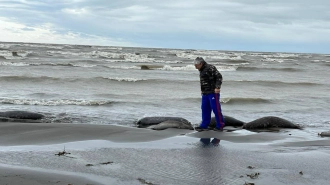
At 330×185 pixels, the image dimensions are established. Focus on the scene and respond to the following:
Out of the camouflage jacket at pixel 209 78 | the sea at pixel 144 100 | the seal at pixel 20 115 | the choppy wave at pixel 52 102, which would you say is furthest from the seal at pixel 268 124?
the choppy wave at pixel 52 102

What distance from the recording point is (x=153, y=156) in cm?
679

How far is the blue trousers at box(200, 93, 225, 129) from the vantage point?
9820mm

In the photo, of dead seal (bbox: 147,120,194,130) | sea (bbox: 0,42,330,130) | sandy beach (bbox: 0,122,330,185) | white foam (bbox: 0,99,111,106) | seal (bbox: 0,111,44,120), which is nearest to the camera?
sandy beach (bbox: 0,122,330,185)

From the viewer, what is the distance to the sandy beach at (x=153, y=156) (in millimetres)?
5465

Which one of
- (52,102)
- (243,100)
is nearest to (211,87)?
(52,102)

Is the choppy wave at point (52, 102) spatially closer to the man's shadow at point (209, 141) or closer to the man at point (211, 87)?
the man at point (211, 87)

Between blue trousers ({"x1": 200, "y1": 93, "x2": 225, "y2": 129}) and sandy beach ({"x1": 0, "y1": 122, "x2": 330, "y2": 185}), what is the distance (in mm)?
506

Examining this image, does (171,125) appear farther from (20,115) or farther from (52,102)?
(52,102)

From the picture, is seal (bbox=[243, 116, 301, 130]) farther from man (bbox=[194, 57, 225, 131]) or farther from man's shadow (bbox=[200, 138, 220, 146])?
man's shadow (bbox=[200, 138, 220, 146])

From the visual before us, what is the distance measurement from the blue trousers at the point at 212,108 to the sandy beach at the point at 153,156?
51 cm

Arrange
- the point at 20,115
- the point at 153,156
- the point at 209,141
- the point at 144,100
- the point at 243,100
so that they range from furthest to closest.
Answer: the point at 243,100
the point at 144,100
the point at 20,115
the point at 209,141
the point at 153,156

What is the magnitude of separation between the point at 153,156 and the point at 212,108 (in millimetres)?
3443

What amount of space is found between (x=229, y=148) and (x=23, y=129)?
435cm

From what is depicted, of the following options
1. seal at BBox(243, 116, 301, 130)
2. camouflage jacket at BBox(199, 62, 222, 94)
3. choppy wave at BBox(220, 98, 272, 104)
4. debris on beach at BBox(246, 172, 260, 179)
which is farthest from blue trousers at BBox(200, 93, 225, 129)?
choppy wave at BBox(220, 98, 272, 104)
